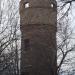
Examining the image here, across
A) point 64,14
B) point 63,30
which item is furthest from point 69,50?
point 64,14

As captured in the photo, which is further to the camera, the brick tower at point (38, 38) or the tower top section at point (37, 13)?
the tower top section at point (37, 13)

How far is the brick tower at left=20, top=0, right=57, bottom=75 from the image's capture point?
27.7 metres

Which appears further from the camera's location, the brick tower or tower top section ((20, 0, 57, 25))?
tower top section ((20, 0, 57, 25))

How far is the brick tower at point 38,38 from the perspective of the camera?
2769 cm

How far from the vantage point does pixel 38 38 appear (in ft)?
93.0

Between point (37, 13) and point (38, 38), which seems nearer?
point (38, 38)

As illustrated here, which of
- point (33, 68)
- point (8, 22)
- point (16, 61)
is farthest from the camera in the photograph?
point (33, 68)

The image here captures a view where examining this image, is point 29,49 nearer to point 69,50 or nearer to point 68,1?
point 69,50

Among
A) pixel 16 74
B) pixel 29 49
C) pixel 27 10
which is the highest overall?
pixel 27 10

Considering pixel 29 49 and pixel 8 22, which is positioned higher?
pixel 8 22

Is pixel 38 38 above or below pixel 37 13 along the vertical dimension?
below

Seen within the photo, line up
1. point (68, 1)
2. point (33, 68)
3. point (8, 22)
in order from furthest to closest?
→ point (33, 68)
point (8, 22)
point (68, 1)

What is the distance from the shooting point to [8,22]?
80.8 feet

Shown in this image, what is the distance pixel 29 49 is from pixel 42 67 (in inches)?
99.7
